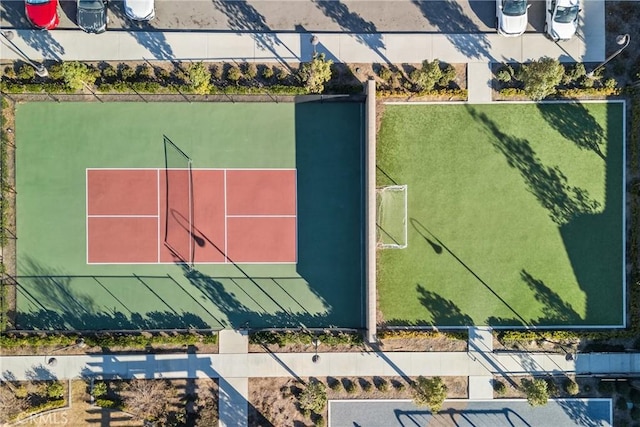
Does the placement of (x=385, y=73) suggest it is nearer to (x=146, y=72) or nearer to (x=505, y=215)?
(x=505, y=215)

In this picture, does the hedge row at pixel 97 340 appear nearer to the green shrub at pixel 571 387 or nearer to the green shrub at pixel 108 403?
the green shrub at pixel 108 403

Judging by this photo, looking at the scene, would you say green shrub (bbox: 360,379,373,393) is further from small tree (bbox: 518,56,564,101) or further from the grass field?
small tree (bbox: 518,56,564,101)

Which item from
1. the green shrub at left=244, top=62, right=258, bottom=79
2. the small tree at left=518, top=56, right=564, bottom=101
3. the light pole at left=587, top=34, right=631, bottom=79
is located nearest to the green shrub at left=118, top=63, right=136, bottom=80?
the green shrub at left=244, top=62, right=258, bottom=79

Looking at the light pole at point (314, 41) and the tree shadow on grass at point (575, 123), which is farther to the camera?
the tree shadow on grass at point (575, 123)

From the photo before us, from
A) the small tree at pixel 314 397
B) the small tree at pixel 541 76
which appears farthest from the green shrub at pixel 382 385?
→ the small tree at pixel 541 76

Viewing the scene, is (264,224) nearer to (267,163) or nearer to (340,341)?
(267,163)

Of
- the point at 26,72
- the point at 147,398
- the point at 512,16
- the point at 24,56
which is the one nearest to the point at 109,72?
the point at 26,72
